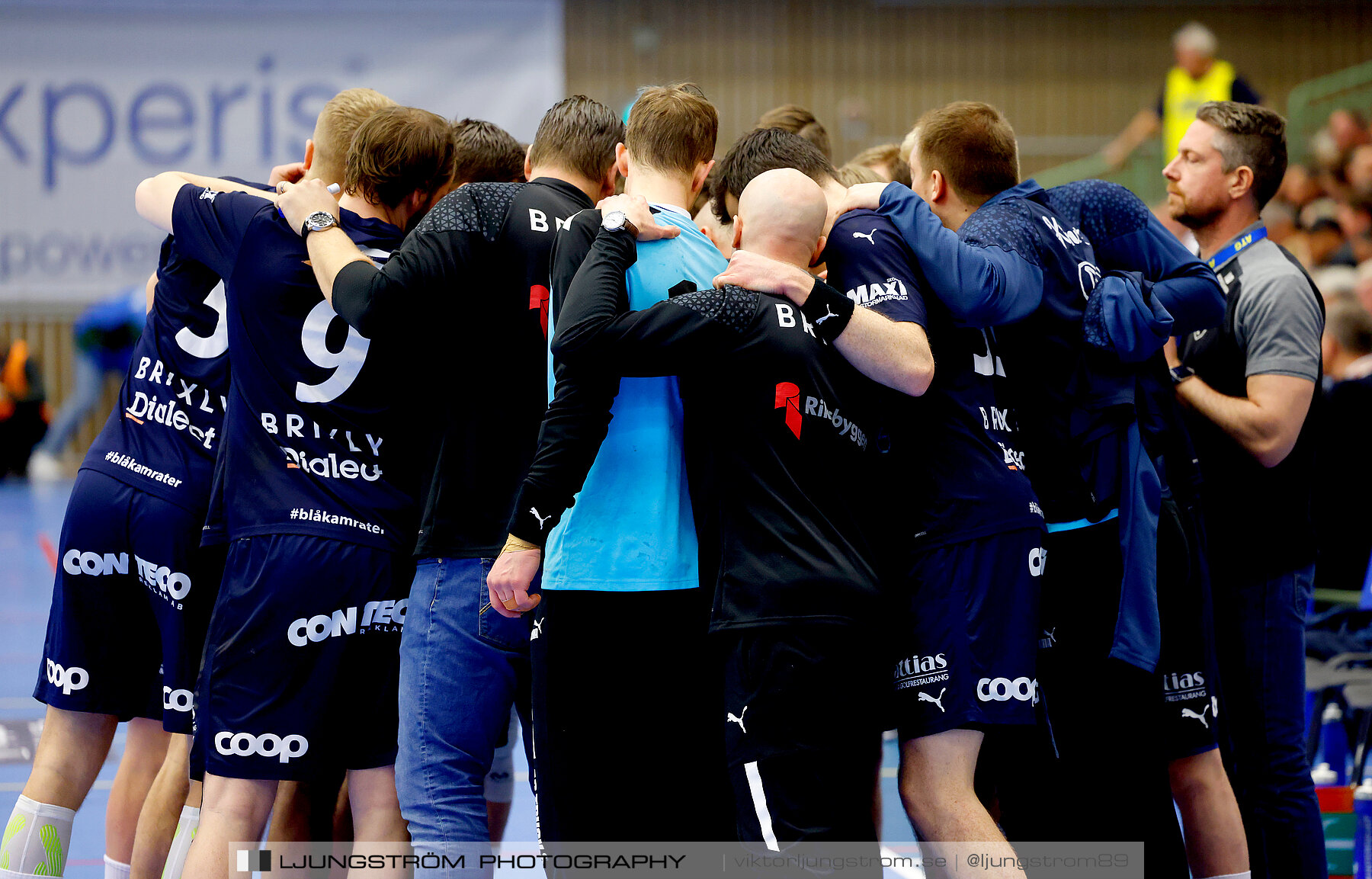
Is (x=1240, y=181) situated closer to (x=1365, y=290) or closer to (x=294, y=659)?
(x=294, y=659)

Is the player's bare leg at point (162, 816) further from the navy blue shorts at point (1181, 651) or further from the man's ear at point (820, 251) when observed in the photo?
the navy blue shorts at point (1181, 651)

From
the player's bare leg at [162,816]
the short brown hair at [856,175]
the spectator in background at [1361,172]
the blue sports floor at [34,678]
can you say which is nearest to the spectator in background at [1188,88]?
the spectator in background at [1361,172]

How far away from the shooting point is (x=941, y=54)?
56.9ft

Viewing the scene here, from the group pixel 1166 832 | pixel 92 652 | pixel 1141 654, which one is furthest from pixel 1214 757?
pixel 92 652

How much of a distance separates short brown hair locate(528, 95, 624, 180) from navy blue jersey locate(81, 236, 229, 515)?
1.05 m

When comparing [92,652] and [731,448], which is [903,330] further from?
[92,652]

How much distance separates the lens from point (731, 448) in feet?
9.48

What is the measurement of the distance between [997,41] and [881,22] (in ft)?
5.24

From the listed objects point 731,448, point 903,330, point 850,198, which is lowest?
point 731,448

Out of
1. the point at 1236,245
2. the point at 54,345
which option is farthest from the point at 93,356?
the point at 1236,245

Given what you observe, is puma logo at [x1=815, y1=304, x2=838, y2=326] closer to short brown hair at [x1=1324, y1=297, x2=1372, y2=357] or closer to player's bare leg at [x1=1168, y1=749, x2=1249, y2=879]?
player's bare leg at [x1=1168, y1=749, x2=1249, y2=879]

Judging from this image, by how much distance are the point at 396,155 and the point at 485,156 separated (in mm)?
578

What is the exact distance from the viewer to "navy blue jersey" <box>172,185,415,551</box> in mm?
3289

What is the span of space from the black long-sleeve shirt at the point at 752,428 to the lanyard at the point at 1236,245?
6.09 ft
